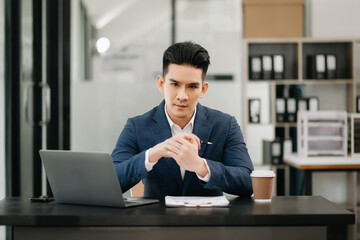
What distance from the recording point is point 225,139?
88.0 inches

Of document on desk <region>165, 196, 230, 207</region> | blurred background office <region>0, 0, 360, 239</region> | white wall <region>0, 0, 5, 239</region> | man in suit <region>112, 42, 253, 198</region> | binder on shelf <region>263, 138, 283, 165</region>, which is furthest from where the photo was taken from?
binder on shelf <region>263, 138, 283, 165</region>

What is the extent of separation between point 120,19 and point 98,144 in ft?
3.83

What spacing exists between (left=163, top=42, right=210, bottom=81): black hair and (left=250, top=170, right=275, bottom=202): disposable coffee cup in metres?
0.55

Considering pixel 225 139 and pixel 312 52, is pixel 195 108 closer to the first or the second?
pixel 225 139

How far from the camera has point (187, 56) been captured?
6.96ft

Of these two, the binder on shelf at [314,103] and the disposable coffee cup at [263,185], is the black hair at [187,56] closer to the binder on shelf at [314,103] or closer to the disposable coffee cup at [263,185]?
the disposable coffee cup at [263,185]

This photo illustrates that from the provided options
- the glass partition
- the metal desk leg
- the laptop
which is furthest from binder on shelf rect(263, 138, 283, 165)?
the laptop

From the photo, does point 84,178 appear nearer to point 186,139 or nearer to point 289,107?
point 186,139

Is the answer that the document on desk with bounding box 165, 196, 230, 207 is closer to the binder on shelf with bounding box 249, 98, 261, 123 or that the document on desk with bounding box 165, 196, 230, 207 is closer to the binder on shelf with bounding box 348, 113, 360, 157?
the binder on shelf with bounding box 348, 113, 360, 157

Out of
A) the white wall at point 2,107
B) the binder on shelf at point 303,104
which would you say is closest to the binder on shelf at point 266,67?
the binder on shelf at point 303,104

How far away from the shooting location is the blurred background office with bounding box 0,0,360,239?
4520 mm

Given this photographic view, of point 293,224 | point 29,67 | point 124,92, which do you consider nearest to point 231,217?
point 293,224

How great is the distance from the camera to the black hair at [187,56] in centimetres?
212

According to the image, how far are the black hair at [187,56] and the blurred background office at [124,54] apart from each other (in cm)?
224
